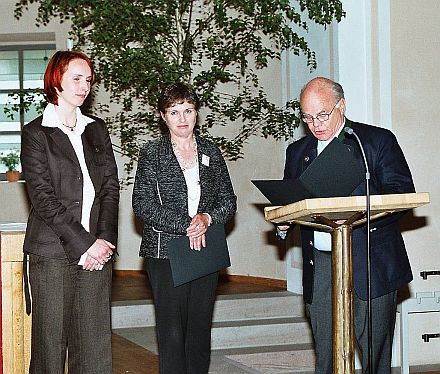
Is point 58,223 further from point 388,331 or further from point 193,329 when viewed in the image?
point 388,331

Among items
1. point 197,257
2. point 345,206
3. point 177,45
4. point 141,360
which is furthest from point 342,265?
point 177,45

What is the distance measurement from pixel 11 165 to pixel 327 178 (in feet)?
25.9

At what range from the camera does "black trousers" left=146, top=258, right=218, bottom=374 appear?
169 inches

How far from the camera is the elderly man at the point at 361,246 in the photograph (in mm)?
3691

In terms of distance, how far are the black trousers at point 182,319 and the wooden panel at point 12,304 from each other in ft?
1.95

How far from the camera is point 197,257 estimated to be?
14.0 ft

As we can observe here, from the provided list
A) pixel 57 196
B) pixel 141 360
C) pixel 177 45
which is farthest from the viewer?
pixel 177 45

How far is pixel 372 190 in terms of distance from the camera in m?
3.81

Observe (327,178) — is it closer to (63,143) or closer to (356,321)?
(356,321)

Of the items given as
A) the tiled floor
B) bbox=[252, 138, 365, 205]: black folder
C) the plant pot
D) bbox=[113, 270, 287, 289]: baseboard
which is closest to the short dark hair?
bbox=[252, 138, 365, 205]: black folder

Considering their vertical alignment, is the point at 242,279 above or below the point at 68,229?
below

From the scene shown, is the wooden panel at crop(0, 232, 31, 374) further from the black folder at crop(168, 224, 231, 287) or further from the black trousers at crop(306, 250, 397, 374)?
the black trousers at crop(306, 250, 397, 374)

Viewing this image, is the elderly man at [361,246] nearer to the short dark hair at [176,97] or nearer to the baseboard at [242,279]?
the short dark hair at [176,97]

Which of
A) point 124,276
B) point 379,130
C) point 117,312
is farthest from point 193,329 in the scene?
point 124,276
